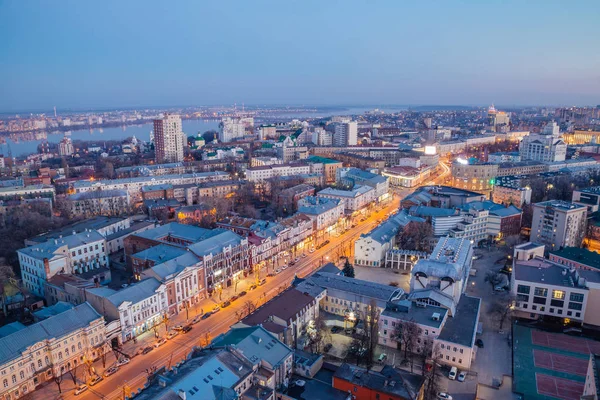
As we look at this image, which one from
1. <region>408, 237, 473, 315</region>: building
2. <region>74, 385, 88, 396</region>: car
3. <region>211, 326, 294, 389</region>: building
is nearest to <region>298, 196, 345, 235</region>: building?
<region>408, 237, 473, 315</region>: building

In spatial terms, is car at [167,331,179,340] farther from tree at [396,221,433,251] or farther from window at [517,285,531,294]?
window at [517,285,531,294]

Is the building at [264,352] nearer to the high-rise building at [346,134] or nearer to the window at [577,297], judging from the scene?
the window at [577,297]

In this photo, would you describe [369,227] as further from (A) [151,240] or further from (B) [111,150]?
(B) [111,150]

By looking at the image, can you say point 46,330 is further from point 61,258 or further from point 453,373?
point 453,373

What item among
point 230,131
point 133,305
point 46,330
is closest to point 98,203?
point 133,305

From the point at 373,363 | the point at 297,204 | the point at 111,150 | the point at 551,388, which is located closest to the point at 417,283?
the point at 373,363

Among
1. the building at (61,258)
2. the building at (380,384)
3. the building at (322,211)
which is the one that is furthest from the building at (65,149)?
the building at (380,384)
